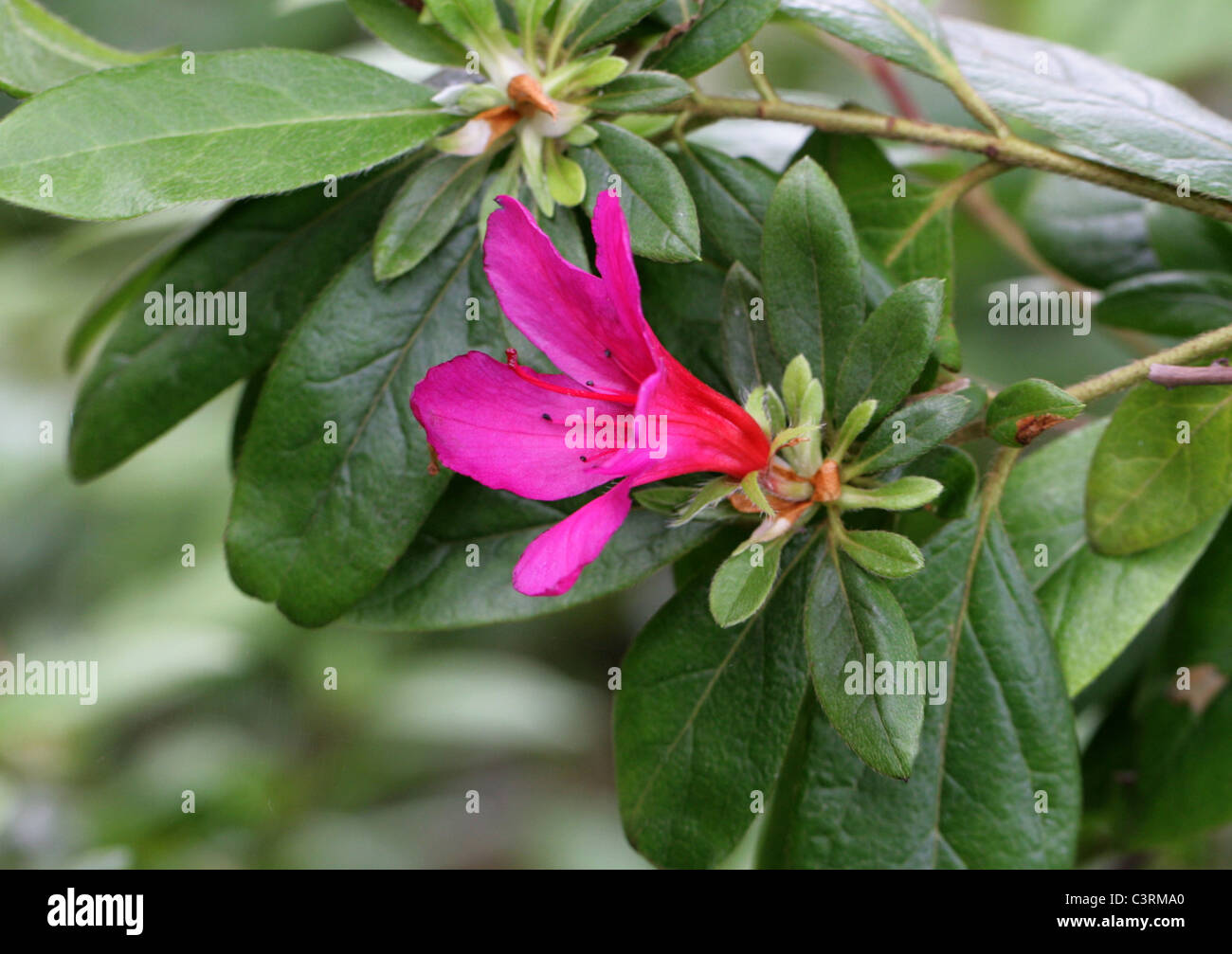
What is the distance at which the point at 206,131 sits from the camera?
26.8 inches

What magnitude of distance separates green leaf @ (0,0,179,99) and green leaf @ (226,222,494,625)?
0.80 feet

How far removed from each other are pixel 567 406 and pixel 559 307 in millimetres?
63

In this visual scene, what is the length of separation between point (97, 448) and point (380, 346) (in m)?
0.33

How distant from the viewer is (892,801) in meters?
0.77

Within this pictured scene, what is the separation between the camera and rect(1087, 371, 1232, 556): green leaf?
30.2 inches

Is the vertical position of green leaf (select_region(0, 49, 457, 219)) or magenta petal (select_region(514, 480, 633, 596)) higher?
green leaf (select_region(0, 49, 457, 219))

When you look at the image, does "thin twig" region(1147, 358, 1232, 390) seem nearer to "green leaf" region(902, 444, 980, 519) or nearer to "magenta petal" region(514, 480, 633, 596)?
"green leaf" region(902, 444, 980, 519)

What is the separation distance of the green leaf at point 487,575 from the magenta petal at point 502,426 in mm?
136

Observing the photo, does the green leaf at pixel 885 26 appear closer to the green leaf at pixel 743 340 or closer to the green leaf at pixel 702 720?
the green leaf at pixel 743 340

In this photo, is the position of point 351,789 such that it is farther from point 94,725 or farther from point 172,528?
point 172,528

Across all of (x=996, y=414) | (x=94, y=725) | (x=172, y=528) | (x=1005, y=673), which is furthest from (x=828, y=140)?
Result: (x=172, y=528)

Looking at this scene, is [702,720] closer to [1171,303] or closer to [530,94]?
[530,94]

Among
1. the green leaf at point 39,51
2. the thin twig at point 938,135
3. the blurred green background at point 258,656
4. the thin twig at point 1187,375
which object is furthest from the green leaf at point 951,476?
the blurred green background at point 258,656

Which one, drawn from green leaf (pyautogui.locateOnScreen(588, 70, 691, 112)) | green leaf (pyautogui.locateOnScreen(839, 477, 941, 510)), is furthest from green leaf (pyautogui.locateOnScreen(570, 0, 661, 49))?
green leaf (pyautogui.locateOnScreen(839, 477, 941, 510))
